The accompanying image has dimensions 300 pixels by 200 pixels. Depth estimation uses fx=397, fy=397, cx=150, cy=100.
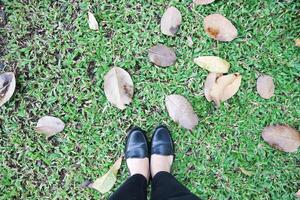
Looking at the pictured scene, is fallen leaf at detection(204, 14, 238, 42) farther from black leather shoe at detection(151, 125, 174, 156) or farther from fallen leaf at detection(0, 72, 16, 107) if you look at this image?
fallen leaf at detection(0, 72, 16, 107)

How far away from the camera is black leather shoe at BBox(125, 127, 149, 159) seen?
2340 mm

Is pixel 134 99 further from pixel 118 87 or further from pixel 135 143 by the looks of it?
pixel 135 143

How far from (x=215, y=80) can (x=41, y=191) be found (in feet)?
4.03

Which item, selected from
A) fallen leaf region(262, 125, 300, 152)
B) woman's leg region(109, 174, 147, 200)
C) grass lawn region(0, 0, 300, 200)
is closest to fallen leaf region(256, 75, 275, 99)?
grass lawn region(0, 0, 300, 200)

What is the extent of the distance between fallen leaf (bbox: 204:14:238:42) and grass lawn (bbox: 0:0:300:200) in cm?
4

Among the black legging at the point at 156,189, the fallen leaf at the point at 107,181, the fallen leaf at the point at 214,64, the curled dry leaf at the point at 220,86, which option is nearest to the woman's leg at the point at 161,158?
the black legging at the point at 156,189

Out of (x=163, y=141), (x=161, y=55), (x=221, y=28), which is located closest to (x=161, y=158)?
(x=163, y=141)

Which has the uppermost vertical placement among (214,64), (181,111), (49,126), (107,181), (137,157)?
(214,64)

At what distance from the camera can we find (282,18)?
2.33 m

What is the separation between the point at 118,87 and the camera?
232 cm

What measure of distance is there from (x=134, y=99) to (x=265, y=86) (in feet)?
2.55

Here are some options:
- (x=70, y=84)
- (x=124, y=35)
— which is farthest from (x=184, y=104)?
(x=70, y=84)

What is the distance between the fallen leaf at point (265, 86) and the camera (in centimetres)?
234

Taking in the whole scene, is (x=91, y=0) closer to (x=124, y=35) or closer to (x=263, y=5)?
(x=124, y=35)
